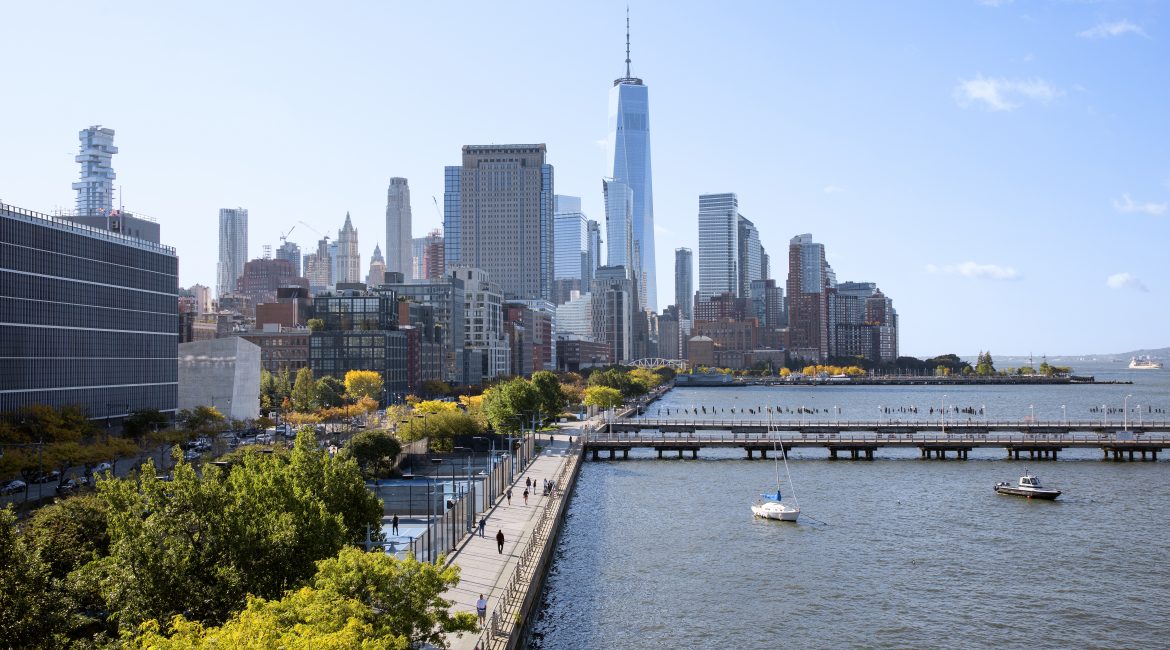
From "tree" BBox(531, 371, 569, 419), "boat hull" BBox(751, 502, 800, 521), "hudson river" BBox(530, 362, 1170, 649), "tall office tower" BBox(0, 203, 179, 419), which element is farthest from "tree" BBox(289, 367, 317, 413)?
"boat hull" BBox(751, 502, 800, 521)

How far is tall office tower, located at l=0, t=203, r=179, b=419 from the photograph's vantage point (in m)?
91.8

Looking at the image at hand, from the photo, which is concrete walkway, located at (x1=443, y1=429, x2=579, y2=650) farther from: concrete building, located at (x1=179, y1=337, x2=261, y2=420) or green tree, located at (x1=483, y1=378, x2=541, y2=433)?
concrete building, located at (x1=179, y1=337, x2=261, y2=420)

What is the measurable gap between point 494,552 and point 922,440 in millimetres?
74706

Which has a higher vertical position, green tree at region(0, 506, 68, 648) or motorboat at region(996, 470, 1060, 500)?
green tree at region(0, 506, 68, 648)

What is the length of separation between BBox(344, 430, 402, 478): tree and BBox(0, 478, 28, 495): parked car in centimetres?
2476

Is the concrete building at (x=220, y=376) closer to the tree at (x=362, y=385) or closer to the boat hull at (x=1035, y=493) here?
the tree at (x=362, y=385)

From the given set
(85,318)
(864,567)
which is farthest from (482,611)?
(85,318)

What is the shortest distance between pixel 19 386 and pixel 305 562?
70.9 metres

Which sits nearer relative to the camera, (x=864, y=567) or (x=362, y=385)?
(x=864, y=567)

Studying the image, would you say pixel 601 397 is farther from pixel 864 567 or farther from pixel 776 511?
pixel 864 567

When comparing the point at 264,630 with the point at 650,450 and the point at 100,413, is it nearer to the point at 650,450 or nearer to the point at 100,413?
the point at 100,413

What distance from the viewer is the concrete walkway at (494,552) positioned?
43438mm

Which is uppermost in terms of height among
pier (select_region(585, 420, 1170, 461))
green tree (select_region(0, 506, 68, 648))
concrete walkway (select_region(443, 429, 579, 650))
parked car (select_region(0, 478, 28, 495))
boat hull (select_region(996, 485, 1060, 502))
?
green tree (select_region(0, 506, 68, 648))

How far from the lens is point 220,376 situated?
13150 centimetres
